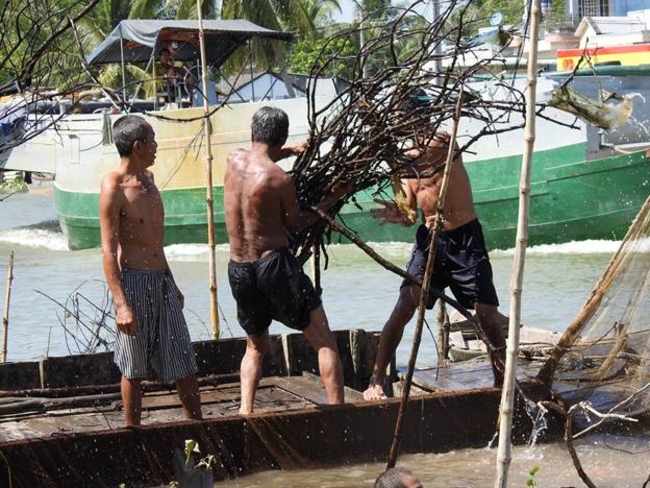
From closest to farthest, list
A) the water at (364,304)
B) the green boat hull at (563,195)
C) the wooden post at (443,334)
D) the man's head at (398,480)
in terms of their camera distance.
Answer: the man's head at (398,480) < the water at (364,304) < the wooden post at (443,334) < the green boat hull at (563,195)

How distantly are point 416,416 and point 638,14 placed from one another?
121ft

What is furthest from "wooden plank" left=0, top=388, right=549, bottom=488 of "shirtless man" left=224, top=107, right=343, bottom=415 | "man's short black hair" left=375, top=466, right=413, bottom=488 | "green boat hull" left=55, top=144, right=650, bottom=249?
"green boat hull" left=55, top=144, right=650, bottom=249

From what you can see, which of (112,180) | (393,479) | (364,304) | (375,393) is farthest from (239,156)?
(364,304)

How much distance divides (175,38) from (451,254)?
1339cm

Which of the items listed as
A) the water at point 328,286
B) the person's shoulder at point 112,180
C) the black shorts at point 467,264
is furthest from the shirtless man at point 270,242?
the water at point 328,286

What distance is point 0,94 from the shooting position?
4625 mm

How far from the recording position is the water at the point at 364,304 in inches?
229

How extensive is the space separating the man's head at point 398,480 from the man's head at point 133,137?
8.19 ft

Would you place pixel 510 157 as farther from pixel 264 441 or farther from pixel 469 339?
pixel 264 441

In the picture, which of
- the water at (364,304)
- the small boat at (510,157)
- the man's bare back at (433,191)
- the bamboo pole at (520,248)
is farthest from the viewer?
the small boat at (510,157)

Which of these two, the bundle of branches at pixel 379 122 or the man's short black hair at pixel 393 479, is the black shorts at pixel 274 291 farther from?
the man's short black hair at pixel 393 479

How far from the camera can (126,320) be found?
17.9 ft

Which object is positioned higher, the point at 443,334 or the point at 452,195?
the point at 452,195

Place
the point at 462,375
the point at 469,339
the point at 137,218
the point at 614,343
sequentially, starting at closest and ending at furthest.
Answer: the point at 137,218 < the point at 614,343 < the point at 462,375 < the point at 469,339
